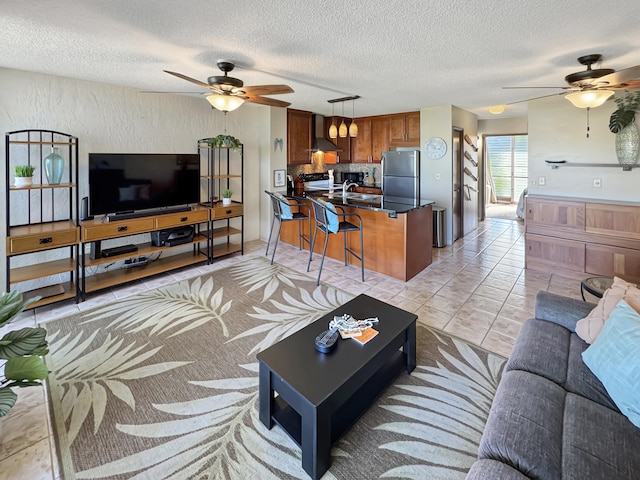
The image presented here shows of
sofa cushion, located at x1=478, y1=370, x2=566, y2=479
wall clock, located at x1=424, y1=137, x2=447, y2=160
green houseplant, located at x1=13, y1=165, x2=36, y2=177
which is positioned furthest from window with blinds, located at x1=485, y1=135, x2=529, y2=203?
green houseplant, located at x1=13, y1=165, x2=36, y2=177

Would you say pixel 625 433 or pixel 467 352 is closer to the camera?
pixel 625 433

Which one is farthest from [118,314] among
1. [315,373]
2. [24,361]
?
[315,373]

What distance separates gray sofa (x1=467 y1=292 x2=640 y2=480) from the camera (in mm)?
1100

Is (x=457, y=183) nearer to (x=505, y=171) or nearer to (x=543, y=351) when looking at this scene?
(x=543, y=351)

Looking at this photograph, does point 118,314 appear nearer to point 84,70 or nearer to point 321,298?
point 321,298

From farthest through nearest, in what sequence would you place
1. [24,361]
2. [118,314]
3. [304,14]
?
[118,314], [304,14], [24,361]

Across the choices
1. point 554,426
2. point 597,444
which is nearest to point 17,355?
point 554,426

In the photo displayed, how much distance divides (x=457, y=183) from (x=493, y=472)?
551cm

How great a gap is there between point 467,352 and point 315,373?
1.47 m

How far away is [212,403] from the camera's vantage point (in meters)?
2.03

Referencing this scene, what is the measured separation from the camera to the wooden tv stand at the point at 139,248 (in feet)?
11.6

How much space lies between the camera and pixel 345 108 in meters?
5.76

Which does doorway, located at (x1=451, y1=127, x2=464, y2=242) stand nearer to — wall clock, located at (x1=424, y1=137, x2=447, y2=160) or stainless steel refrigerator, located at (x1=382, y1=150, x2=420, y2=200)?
wall clock, located at (x1=424, y1=137, x2=447, y2=160)

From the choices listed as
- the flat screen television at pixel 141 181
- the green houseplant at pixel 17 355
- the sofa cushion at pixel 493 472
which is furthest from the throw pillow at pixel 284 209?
the sofa cushion at pixel 493 472
